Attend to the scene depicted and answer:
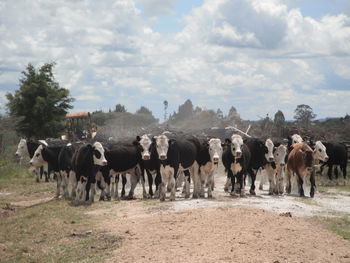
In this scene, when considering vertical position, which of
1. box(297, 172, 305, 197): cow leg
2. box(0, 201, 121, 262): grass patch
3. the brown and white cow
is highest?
the brown and white cow

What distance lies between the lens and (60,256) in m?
11.5

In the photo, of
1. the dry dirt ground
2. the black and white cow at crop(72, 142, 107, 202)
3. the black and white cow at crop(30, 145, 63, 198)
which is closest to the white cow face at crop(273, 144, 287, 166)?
the dry dirt ground

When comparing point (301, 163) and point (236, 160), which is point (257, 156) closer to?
point (301, 163)

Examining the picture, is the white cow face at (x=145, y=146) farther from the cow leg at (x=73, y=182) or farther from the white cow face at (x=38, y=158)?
the white cow face at (x=38, y=158)

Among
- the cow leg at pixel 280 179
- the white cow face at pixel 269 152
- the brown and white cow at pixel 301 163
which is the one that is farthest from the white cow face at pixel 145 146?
the brown and white cow at pixel 301 163

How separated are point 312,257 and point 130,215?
6.10 metres

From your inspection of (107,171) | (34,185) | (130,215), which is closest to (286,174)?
(107,171)

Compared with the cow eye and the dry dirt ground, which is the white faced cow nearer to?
the dry dirt ground

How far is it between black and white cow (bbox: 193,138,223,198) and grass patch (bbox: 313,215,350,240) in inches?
193

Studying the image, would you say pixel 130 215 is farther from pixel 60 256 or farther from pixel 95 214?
pixel 60 256

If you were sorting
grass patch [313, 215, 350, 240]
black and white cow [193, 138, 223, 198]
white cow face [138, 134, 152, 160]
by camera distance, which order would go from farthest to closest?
black and white cow [193, 138, 223, 198] < white cow face [138, 134, 152, 160] < grass patch [313, 215, 350, 240]

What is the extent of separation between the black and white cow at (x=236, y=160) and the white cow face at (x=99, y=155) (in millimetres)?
4484

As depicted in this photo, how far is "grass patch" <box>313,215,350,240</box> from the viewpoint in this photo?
1351cm

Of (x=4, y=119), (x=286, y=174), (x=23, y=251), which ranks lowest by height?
(x=23, y=251)
